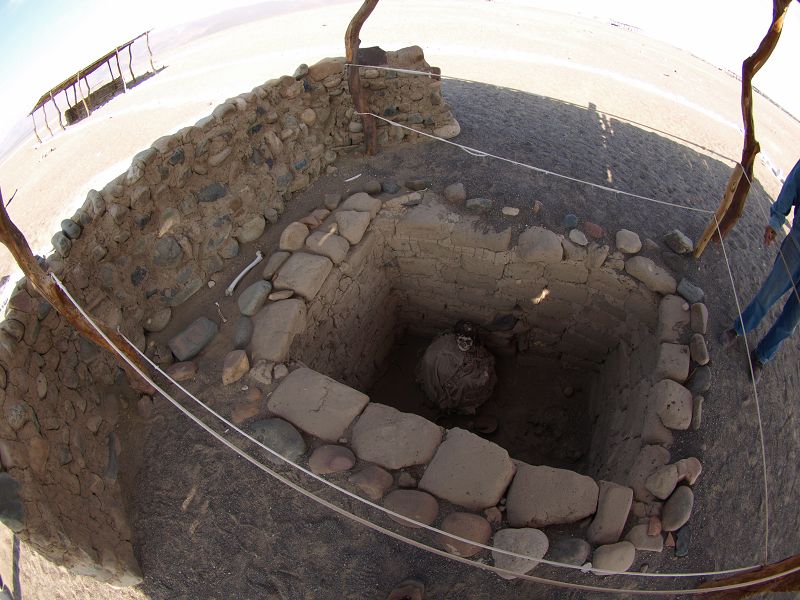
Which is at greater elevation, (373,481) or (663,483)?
(373,481)

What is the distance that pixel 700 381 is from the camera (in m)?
2.96

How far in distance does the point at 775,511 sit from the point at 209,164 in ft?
13.9

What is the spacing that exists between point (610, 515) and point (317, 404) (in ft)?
5.50

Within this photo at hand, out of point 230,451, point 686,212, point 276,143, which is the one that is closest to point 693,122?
point 686,212

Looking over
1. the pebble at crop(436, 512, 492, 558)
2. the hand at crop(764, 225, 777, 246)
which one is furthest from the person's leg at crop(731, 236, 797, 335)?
the pebble at crop(436, 512, 492, 558)

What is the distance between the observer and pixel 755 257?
3861 millimetres

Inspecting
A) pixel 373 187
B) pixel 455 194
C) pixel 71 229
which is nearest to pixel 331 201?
pixel 373 187

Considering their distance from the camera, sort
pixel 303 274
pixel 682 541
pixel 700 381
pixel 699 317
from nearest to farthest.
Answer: pixel 682 541 < pixel 700 381 < pixel 699 317 < pixel 303 274

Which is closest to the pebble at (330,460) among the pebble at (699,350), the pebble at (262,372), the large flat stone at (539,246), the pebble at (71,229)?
the pebble at (262,372)

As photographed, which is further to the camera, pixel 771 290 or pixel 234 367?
pixel 234 367

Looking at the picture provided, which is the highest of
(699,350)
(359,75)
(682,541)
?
(359,75)

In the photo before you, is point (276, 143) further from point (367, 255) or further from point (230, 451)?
point (230, 451)

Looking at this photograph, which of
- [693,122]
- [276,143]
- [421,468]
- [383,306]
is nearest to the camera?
[421,468]

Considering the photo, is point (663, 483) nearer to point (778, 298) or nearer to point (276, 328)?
point (778, 298)
